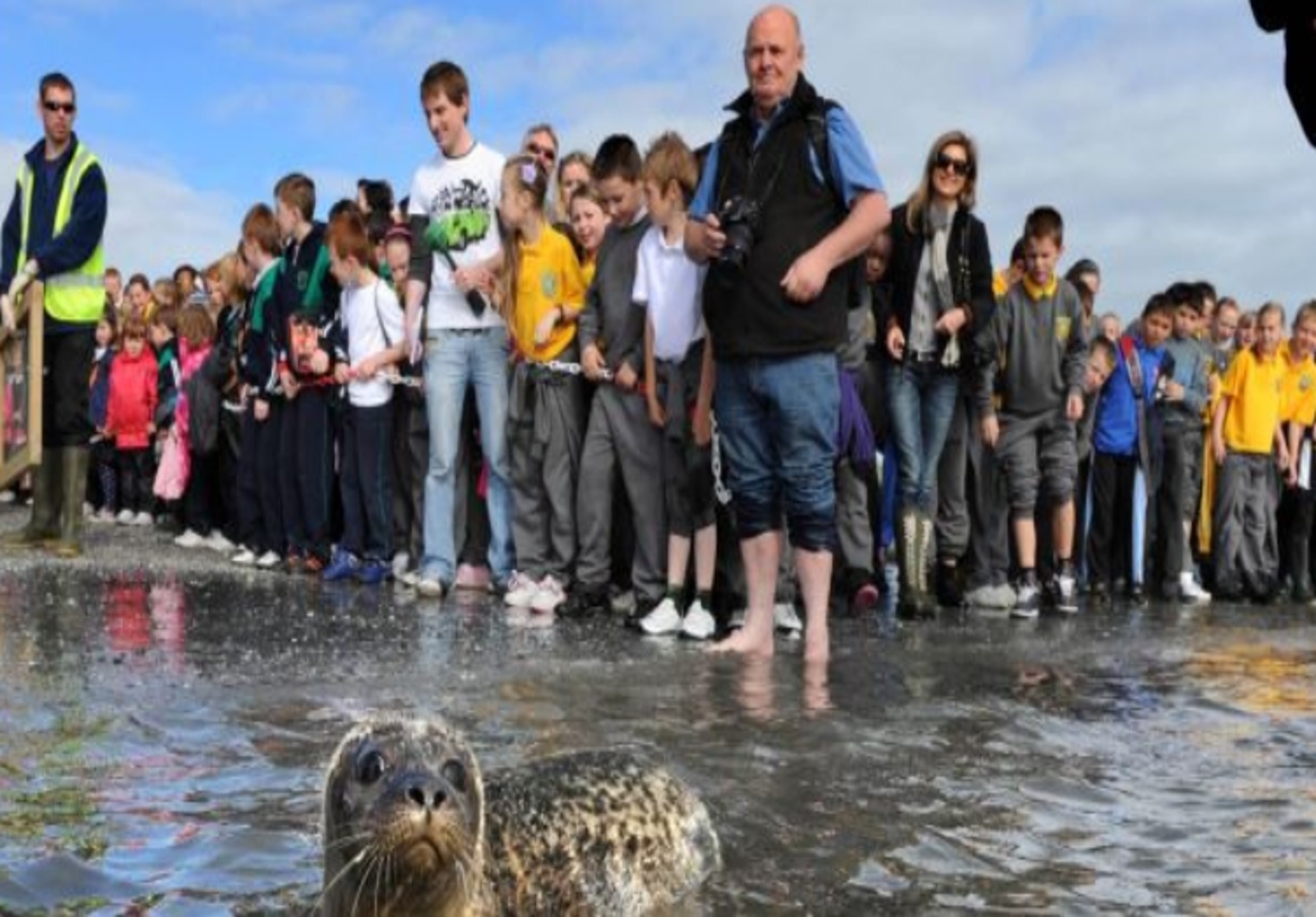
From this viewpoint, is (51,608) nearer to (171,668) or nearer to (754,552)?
(171,668)

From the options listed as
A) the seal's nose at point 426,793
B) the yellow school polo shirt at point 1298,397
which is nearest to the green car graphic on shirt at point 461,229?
the seal's nose at point 426,793

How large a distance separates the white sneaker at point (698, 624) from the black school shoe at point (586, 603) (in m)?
0.96

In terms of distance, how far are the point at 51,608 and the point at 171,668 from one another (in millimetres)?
2170

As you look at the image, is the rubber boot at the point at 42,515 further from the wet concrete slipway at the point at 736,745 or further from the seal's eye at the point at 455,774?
the seal's eye at the point at 455,774

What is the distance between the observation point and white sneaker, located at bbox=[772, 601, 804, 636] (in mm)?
9156

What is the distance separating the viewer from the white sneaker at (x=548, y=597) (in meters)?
9.48

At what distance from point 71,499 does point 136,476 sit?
5.63m

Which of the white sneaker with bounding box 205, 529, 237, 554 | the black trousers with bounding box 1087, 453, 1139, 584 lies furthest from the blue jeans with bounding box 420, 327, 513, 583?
the black trousers with bounding box 1087, 453, 1139, 584

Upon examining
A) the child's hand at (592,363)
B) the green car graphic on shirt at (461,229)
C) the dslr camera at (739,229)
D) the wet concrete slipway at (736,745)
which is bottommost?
the wet concrete slipway at (736,745)

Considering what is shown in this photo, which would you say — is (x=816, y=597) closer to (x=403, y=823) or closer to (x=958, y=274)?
(x=958, y=274)

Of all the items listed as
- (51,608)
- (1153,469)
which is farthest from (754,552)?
(1153,469)

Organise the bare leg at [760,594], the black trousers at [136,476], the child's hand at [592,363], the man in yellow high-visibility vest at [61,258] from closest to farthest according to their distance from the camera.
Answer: the bare leg at [760,594] → the child's hand at [592,363] → the man in yellow high-visibility vest at [61,258] → the black trousers at [136,476]

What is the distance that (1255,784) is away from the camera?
18.4 ft

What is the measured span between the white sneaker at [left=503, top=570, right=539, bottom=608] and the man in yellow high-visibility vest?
385 centimetres
